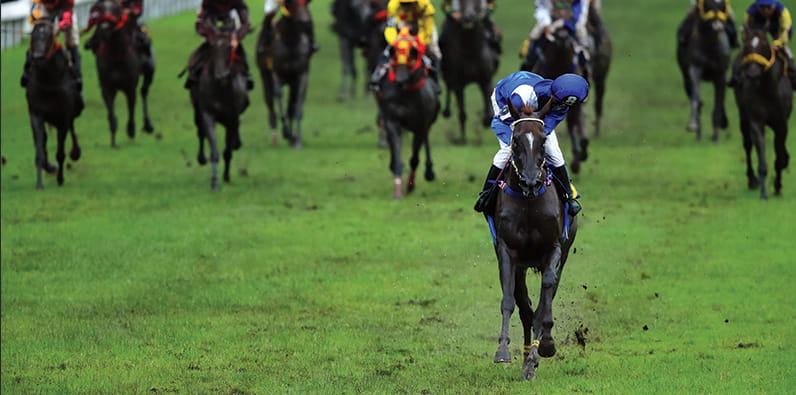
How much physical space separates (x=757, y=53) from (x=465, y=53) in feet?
27.0

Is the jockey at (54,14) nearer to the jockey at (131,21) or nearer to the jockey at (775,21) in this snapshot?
the jockey at (131,21)

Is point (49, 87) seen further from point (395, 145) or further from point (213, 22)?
point (395, 145)

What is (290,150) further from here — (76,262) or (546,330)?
(546,330)

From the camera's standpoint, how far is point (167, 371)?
11.6 m

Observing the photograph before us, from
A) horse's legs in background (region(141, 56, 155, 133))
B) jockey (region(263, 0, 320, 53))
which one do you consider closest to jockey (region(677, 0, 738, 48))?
jockey (region(263, 0, 320, 53))

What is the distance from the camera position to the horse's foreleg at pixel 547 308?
34.7ft

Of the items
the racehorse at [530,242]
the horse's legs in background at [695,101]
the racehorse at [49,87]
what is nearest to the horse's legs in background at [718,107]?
the horse's legs in background at [695,101]

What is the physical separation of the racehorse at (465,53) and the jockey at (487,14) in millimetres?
67

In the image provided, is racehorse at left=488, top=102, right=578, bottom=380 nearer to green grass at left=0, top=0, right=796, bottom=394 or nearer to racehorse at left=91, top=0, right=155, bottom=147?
green grass at left=0, top=0, right=796, bottom=394

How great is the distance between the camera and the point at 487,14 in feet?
85.6

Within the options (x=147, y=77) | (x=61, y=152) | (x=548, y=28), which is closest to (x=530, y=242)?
(x=548, y=28)

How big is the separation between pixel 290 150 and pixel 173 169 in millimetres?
2854

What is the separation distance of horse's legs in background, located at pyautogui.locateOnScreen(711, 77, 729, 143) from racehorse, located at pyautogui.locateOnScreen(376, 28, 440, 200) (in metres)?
7.67

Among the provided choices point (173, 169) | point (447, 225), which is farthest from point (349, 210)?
point (173, 169)
